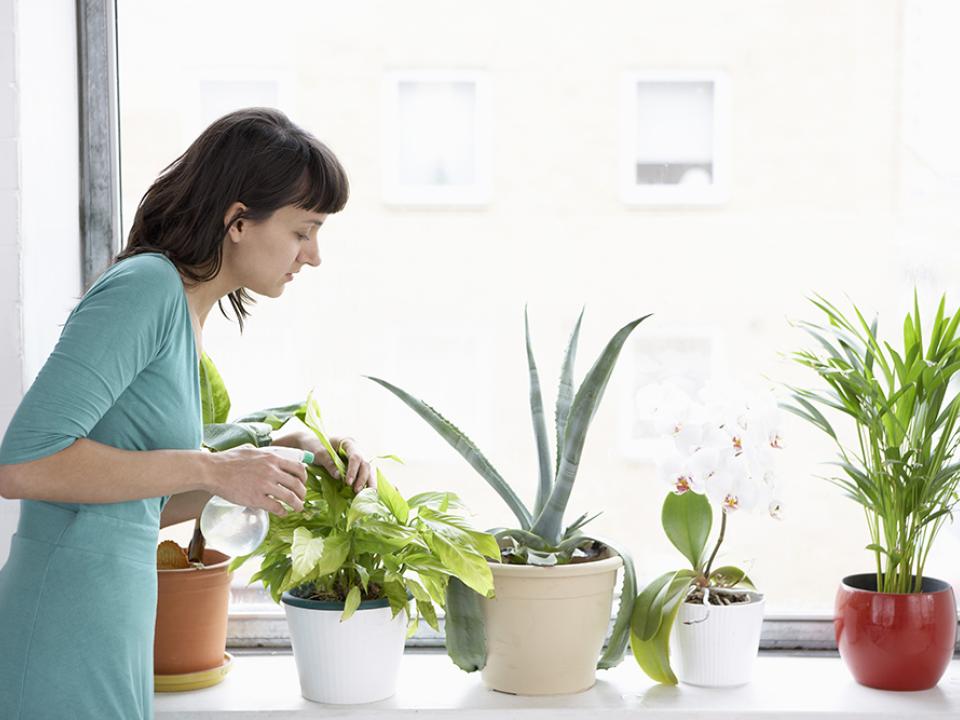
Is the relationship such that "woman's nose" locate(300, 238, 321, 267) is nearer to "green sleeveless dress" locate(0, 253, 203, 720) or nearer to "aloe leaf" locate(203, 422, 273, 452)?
"green sleeveless dress" locate(0, 253, 203, 720)

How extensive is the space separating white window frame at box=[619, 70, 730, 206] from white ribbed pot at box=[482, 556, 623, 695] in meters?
0.69

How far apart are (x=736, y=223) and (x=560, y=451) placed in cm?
59

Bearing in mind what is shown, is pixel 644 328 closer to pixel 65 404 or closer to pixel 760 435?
pixel 760 435

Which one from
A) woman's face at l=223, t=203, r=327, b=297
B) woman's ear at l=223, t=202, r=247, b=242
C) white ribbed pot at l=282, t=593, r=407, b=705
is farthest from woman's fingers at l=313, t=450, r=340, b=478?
woman's ear at l=223, t=202, r=247, b=242

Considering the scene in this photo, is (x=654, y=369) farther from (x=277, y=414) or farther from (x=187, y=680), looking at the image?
(x=187, y=680)

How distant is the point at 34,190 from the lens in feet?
6.01

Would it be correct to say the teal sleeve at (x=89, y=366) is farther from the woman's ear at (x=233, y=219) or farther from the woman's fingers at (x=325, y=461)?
the woman's fingers at (x=325, y=461)

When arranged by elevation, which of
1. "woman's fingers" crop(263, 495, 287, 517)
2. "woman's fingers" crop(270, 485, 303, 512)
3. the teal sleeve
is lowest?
"woman's fingers" crop(263, 495, 287, 517)

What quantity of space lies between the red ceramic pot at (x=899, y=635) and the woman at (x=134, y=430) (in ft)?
3.19

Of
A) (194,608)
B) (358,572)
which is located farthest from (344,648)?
(194,608)

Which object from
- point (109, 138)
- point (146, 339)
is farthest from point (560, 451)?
point (109, 138)

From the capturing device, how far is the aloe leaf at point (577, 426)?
65.7 inches

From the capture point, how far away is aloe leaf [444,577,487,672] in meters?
1.70

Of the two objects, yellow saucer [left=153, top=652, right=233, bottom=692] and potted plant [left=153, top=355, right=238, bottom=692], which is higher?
potted plant [left=153, top=355, right=238, bottom=692]
